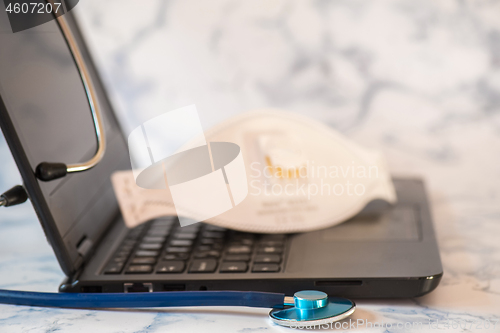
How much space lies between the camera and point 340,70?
624 millimetres

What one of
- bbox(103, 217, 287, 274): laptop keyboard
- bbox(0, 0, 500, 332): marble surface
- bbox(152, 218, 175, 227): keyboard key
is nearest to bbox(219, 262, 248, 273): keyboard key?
bbox(103, 217, 287, 274): laptop keyboard

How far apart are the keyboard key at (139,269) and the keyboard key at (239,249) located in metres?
0.06

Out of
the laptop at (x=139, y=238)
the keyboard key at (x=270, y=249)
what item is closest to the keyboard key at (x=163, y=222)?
the laptop at (x=139, y=238)

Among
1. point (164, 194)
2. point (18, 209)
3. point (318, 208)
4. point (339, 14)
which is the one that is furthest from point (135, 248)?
point (339, 14)

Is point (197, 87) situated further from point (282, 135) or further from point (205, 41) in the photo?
point (282, 135)

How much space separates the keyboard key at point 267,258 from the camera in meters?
0.35

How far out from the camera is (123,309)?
0.32 meters

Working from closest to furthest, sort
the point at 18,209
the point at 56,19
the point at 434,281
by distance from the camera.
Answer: the point at 434,281 → the point at 56,19 → the point at 18,209

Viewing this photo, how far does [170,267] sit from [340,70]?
0.39 meters

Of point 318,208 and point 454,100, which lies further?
point 454,100

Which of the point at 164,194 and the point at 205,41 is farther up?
the point at 205,41

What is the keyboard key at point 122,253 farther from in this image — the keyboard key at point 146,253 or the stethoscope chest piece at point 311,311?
the stethoscope chest piece at point 311,311

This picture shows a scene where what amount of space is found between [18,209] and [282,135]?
0.37m

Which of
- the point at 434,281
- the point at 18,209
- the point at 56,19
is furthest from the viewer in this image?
the point at 18,209
